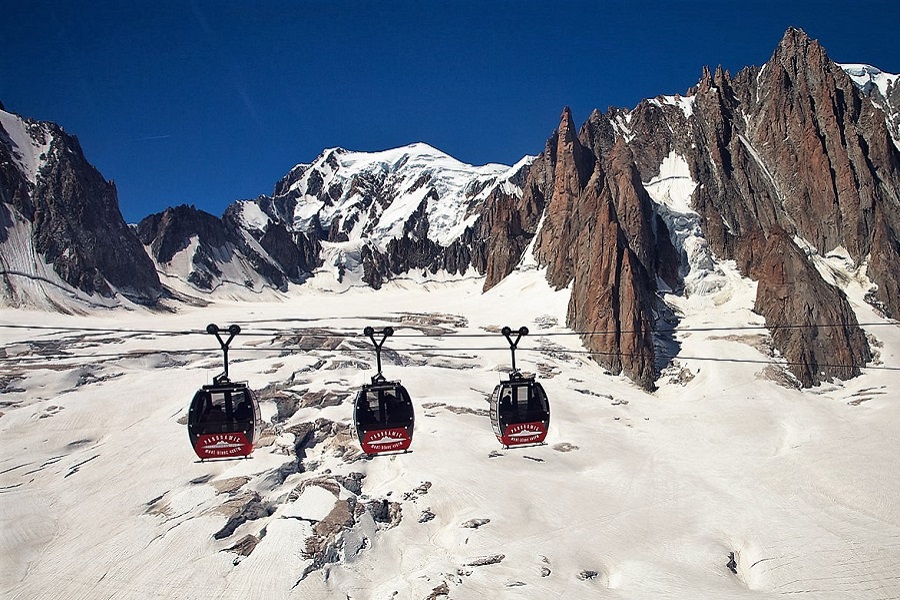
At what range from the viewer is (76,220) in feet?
425

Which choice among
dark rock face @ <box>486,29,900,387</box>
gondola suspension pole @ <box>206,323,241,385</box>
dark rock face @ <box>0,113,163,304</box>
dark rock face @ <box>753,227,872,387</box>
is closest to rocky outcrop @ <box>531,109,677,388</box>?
dark rock face @ <box>486,29,900,387</box>

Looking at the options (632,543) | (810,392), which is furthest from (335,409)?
(810,392)

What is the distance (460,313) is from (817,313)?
5646cm

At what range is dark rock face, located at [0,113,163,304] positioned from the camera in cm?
12200

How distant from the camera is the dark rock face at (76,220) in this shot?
122m

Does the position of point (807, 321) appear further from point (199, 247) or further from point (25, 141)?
point (199, 247)

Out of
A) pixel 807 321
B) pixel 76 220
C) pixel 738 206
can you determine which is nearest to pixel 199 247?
pixel 76 220

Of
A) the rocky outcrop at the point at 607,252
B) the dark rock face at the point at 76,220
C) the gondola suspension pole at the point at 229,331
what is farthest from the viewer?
the dark rock face at the point at 76,220

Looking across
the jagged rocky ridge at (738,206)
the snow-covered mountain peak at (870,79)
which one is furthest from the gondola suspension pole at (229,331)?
the snow-covered mountain peak at (870,79)

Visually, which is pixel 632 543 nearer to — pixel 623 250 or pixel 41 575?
pixel 41 575

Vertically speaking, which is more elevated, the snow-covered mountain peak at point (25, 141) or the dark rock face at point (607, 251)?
the snow-covered mountain peak at point (25, 141)

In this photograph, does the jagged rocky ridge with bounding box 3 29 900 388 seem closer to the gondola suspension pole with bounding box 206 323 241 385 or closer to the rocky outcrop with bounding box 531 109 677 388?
the rocky outcrop with bounding box 531 109 677 388

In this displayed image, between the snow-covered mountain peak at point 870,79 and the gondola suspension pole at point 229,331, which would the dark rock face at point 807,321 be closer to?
the gondola suspension pole at point 229,331

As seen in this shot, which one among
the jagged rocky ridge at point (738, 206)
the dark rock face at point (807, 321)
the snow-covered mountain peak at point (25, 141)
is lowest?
the dark rock face at point (807, 321)
